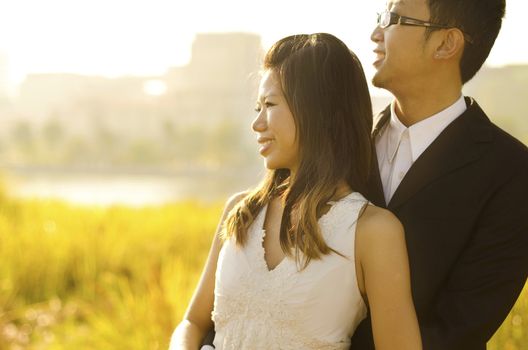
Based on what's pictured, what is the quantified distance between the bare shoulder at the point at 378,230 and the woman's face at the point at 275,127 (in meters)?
0.28

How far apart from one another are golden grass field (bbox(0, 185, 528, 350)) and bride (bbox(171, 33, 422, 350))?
53.1 inches

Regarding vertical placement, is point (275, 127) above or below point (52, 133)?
above

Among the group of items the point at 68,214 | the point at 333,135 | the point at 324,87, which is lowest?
the point at 68,214

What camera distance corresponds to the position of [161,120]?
186 ft

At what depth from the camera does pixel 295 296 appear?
74.9 inches

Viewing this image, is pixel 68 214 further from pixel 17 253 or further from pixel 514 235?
pixel 514 235

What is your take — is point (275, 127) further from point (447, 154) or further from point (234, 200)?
point (447, 154)

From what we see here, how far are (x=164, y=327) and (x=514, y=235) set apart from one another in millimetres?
2525

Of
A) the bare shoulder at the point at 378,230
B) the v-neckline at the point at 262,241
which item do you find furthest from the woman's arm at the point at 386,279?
the v-neckline at the point at 262,241

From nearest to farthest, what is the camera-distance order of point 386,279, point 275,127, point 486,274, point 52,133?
1. point 386,279
2. point 275,127
3. point 486,274
4. point 52,133

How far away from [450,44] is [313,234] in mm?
1003

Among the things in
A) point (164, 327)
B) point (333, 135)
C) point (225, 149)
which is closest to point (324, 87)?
point (333, 135)

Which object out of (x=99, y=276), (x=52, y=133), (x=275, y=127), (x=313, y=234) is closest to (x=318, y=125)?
(x=275, y=127)

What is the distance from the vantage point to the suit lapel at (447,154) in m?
2.22
